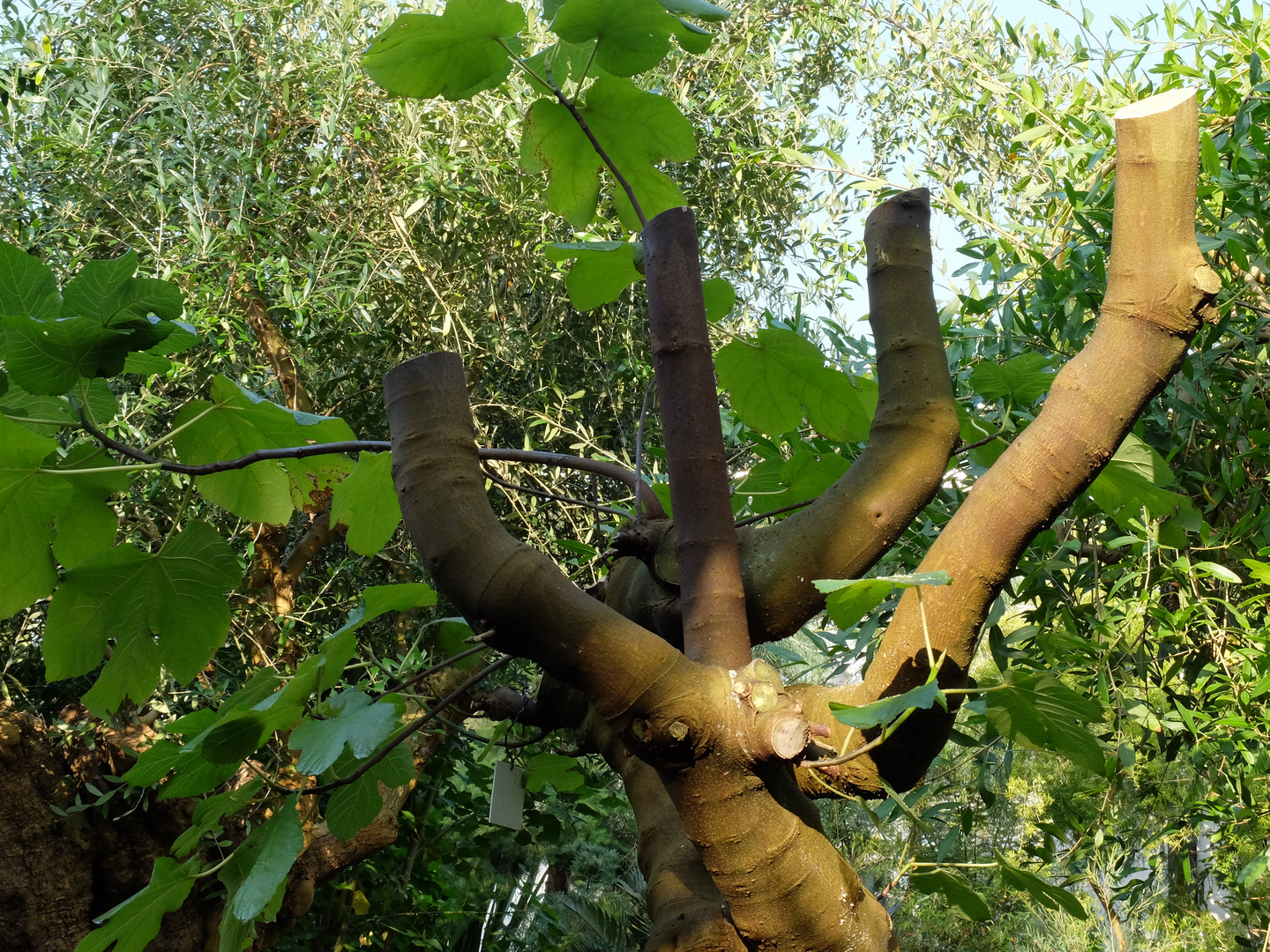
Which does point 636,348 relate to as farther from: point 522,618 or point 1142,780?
point 522,618

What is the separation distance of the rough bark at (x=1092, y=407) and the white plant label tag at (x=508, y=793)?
0.39 metres

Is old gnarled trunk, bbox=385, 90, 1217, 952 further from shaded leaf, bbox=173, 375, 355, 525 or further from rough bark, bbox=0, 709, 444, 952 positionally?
rough bark, bbox=0, 709, 444, 952

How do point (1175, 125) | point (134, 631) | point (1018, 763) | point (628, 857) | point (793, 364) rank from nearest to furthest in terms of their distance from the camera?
point (1175, 125)
point (134, 631)
point (793, 364)
point (1018, 763)
point (628, 857)

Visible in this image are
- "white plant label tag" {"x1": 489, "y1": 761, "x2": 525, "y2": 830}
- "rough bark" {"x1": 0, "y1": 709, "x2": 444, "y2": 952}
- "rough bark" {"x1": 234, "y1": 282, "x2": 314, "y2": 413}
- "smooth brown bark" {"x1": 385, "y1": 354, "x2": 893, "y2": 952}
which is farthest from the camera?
"rough bark" {"x1": 234, "y1": 282, "x2": 314, "y2": 413}

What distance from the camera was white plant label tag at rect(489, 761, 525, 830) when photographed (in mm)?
894

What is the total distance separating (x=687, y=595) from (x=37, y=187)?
3.24 metres

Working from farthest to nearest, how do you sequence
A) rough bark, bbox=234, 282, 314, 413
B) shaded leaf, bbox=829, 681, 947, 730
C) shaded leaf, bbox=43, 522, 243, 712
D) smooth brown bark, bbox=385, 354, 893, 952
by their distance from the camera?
rough bark, bbox=234, 282, 314, 413 → shaded leaf, bbox=43, 522, 243, 712 → smooth brown bark, bbox=385, 354, 893, 952 → shaded leaf, bbox=829, 681, 947, 730

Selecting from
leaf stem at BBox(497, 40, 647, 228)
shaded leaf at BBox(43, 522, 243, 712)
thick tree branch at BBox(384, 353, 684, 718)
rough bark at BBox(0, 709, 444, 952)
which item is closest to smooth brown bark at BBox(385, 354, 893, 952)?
thick tree branch at BBox(384, 353, 684, 718)

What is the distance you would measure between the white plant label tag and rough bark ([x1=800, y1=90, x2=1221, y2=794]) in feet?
1.28

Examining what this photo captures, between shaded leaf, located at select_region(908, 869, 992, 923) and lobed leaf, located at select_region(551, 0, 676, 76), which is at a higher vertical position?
lobed leaf, located at select_region(551, 0, 676, 76)

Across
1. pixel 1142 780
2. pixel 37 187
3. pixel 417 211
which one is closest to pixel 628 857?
pixel 1142 780

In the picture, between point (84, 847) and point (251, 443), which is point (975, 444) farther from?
point (84, 847)

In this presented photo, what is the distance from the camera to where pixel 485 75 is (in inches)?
30.0

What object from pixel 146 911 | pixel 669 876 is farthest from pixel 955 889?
pixel 146 911
